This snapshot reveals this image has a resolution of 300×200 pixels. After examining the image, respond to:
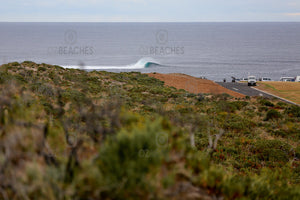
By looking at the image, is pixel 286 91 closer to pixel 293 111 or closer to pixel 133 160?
pixel 293 111

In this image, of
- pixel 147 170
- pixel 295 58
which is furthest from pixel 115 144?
pixel 295 58

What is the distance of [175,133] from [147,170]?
937 millimetres

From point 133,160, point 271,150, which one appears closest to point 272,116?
point 271,150

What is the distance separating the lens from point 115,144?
3533 mm

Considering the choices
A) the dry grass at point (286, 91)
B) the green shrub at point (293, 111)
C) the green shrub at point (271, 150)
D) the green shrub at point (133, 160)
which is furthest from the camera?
the dry grass at point (286, 91)

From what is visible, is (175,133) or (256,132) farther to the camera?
(256,132)

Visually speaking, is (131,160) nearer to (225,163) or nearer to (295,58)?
(225,163)

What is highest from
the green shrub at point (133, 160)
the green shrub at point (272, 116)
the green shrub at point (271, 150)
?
the green shrub at point (133, 160)

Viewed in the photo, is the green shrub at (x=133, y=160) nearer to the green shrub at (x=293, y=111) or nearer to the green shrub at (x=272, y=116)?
the green shrub at (x=272, y=116)

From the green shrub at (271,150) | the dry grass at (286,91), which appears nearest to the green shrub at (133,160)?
the green shrub at (271,150)

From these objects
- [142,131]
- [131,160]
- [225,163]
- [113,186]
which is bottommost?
[225,163]

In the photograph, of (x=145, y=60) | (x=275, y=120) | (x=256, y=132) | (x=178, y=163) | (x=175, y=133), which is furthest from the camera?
(x=145, y=60)

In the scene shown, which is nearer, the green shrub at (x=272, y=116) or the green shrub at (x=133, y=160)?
the green shrub at (x=133, y=160)

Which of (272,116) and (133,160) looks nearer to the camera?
(133,160)
